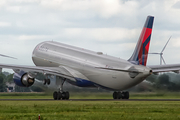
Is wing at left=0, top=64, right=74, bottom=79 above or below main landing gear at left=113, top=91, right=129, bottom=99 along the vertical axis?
above

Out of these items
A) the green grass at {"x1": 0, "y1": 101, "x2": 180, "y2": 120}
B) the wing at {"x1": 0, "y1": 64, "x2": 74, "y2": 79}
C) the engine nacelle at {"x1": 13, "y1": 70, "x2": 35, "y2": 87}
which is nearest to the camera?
the green grass at {"x1": 0, "y1": 101, "x2": 180, "y2": 120}

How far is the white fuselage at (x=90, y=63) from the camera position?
50625mm

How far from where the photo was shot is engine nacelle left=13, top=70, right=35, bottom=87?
184ft

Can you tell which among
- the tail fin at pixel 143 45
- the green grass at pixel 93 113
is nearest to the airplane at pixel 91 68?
the tail fin at pixel 143 45

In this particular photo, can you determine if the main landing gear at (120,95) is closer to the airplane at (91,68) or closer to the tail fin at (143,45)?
the airplane at (91,68)

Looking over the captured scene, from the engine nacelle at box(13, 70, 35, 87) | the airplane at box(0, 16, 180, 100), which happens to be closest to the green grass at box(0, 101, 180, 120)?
the airplane at box(0, 16, 180, 100)

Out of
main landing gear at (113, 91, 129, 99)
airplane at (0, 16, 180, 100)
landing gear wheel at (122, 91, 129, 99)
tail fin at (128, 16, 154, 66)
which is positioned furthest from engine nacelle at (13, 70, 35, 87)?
tail fin at (128, 16, 154, 66)

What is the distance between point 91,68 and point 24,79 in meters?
9.62

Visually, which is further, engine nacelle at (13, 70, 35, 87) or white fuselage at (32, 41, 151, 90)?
engine nacelle at (13, 70, 35, 87)

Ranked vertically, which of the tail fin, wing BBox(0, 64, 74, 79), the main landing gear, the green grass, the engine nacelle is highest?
the tail fin

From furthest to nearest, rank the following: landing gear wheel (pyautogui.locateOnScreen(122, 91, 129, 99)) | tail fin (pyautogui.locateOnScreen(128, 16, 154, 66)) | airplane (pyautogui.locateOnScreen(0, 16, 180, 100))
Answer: landing gear wheel (pyautogui.locateOnScreen(122, 91, 129, 99)), tail fin (pyautogui.locateOnScreen(128, 16, 154, 66)), airplane (pyautogui.locateOnScreen(0, 16, 180, 100))

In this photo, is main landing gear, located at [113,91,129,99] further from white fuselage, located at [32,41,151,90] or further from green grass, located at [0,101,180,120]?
green grass, located at [0,101,180,120]

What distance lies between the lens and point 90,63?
5644 cm

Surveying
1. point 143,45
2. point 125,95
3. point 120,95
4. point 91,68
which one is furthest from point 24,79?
point 143,45
